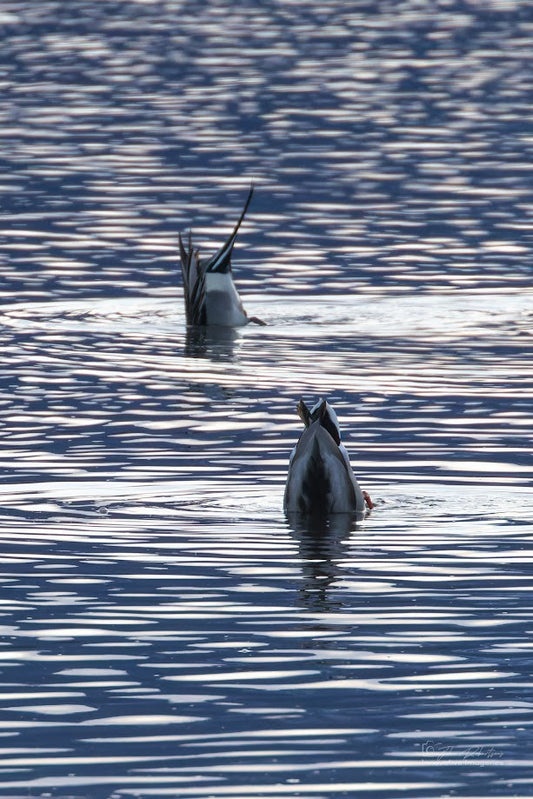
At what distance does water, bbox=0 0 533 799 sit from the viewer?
10086 millimetres

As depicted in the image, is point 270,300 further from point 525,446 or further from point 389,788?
point 389,788

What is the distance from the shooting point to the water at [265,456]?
10086 millimetres

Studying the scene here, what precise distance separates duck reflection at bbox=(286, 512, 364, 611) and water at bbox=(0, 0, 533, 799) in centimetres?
3

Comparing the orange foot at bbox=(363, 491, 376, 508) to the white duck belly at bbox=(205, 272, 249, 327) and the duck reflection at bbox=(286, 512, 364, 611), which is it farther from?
the white duck belly at bbox=(205, 272, 249, 327)

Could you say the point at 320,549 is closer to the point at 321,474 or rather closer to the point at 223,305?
the point at 321,474

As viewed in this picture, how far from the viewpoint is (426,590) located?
12.6 metres

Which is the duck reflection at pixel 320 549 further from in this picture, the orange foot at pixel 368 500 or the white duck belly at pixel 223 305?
the white duck belly at pixel 223 305

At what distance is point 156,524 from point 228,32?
1676 inches
